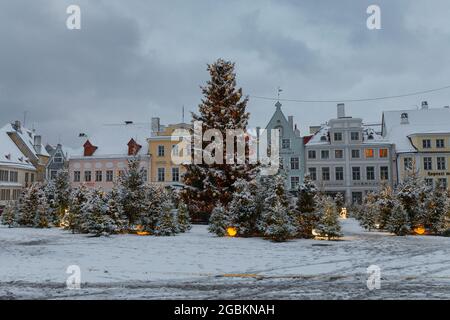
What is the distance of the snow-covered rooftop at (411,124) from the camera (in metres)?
→ 52.2

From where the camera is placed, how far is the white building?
173 ft

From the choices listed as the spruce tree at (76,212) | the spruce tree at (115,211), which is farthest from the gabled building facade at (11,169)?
the spruce tree at (115,211)

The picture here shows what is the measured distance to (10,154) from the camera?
55.2 m

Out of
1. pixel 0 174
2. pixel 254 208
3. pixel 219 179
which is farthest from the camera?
pixel 0 174

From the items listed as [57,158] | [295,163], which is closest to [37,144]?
[57,158]

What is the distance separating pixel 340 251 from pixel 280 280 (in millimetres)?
5950

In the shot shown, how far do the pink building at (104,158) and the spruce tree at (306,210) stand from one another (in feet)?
112

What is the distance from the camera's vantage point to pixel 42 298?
28.0 feet

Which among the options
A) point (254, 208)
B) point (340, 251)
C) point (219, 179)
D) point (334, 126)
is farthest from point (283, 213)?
point (334, 126)

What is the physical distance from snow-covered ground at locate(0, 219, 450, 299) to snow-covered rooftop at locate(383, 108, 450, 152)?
119ft

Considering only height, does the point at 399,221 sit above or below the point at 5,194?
below

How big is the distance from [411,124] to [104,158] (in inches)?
1552

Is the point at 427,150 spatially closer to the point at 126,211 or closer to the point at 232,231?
the point at 232,231
